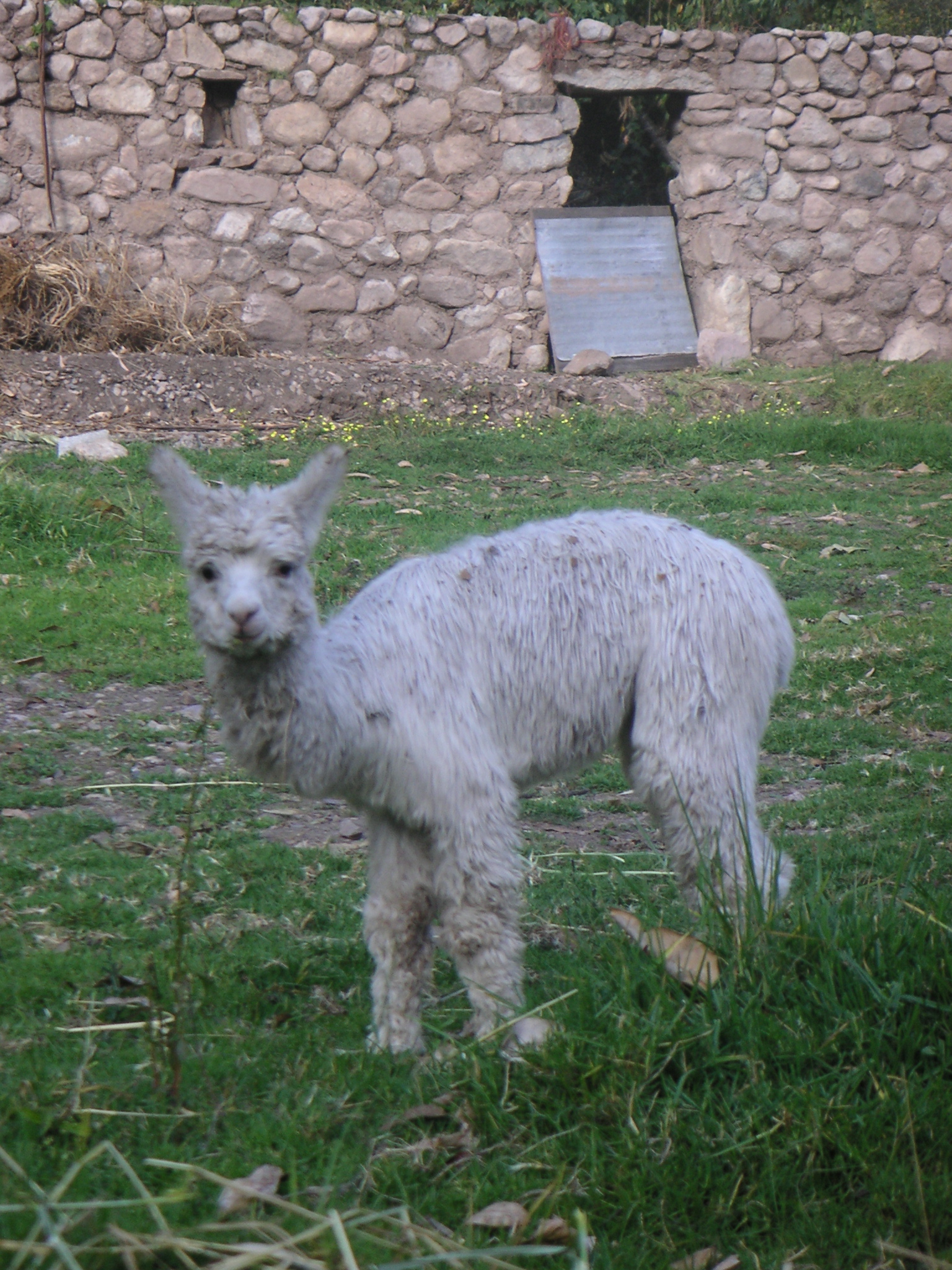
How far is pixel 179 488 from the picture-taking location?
2904 millimetres

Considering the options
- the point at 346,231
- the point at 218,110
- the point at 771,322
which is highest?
the point at 218,110

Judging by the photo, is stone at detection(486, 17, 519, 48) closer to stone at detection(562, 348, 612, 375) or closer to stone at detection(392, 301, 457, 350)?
stone at detection(392, 301, 457, 350)

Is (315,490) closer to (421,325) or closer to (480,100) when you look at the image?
(421,325)

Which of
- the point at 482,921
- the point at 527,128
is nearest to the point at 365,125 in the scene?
the point at 527,128

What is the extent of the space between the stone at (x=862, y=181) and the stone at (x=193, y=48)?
581 cm

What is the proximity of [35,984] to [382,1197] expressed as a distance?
129 centimetres

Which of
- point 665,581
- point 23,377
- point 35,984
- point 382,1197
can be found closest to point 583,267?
point 23,377

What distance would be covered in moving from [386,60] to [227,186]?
175 centimetres

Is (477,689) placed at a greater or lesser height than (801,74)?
lesser

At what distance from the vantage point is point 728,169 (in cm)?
1195

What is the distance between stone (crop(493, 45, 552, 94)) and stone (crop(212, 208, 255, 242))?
2557mm

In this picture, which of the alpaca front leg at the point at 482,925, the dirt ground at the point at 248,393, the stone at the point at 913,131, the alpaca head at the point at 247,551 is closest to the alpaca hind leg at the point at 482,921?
the alpaca front leg at the point at 482,925

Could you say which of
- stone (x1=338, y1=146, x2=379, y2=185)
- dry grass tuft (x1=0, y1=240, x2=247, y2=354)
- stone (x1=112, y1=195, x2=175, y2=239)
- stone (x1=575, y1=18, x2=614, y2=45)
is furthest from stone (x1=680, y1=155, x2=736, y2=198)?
stone (x1=112, y1=195, x2=175, y2=239)

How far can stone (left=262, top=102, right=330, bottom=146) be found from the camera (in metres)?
11.0
